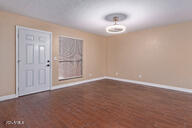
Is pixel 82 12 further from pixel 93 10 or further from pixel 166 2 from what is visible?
pixel 166 2

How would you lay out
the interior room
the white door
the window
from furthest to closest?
the window < the white door < the interior room

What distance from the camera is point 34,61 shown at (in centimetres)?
324

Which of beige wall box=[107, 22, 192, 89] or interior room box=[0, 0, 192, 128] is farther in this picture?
beige wall box=[107, 22, 192, 89]

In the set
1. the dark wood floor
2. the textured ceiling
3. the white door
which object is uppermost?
the textured ceiling

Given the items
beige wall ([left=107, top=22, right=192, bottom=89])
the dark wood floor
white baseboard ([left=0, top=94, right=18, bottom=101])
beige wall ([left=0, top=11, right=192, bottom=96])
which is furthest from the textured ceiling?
the dark wood floor

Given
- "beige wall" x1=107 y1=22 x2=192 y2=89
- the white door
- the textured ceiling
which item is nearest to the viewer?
the textured ceiling

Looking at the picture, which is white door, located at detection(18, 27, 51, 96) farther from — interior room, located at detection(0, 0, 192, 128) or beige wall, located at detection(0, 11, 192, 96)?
beige wall, located at detection(0, 11, 192, 96)

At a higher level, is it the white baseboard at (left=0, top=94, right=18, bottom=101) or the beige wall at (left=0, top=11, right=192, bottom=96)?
the beige wall at (left=0, top=11, right=192, bottom=96)

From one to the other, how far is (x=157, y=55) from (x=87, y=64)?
3035mm

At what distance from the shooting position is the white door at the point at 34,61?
2984 mm

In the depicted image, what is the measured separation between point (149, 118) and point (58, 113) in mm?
1827

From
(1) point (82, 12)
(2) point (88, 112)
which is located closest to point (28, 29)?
(1) point (82, 12)

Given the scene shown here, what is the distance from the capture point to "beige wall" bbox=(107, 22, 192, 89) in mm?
3455

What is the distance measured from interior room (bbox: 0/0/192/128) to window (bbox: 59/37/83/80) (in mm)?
41
